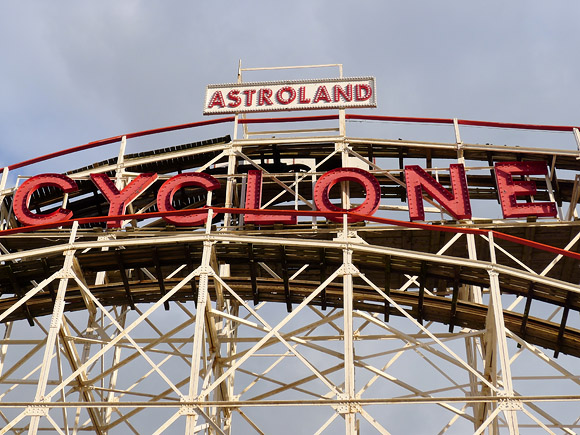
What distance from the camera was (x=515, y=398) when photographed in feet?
41.8

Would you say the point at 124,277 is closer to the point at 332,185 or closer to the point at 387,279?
the point at 387,279

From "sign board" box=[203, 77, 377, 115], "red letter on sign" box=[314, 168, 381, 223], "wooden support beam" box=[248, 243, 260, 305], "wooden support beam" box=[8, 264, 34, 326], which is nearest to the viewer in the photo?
"wooden support beam" box=[248, 243, 260, 305]

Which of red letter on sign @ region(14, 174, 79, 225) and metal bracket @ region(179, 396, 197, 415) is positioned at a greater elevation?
red letter on sign @ region(14, 174, 79, 225)

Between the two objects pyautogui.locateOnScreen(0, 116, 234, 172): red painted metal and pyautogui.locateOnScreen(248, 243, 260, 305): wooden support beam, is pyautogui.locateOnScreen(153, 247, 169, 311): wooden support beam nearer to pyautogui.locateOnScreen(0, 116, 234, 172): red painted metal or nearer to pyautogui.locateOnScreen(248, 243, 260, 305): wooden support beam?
pyautogui.locateOnScreen(248, 243, 260, 305): wooden support beam

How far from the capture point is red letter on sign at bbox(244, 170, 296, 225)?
2036 centimetres

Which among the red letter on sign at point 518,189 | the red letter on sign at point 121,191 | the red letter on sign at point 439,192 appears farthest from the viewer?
the red letter on sign at point 121,191

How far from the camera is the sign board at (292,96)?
24.8 m

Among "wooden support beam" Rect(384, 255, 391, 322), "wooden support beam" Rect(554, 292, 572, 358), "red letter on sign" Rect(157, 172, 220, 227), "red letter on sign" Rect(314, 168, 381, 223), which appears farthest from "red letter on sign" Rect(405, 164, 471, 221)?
"red letter on sign" Rect(157, 172, 220, 227)

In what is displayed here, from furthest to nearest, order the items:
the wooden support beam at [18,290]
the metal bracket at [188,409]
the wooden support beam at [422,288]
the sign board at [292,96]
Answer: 1. the sign board at [292,96]
2. the wooden support beam at [18,290]
3. the wooden support beam at [422,288]
4. the metal bracket at [188,409]

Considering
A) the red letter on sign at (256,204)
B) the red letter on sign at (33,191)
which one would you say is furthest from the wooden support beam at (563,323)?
the red letter on sign at (33,191)

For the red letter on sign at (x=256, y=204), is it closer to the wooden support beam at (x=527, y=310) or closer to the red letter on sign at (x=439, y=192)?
the red letter on sign at (x=439, y=192)

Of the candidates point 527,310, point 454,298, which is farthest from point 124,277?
point 527,310

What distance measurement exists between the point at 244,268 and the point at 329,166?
491 centimetres

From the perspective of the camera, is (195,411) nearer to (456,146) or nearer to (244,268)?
(244,268)
